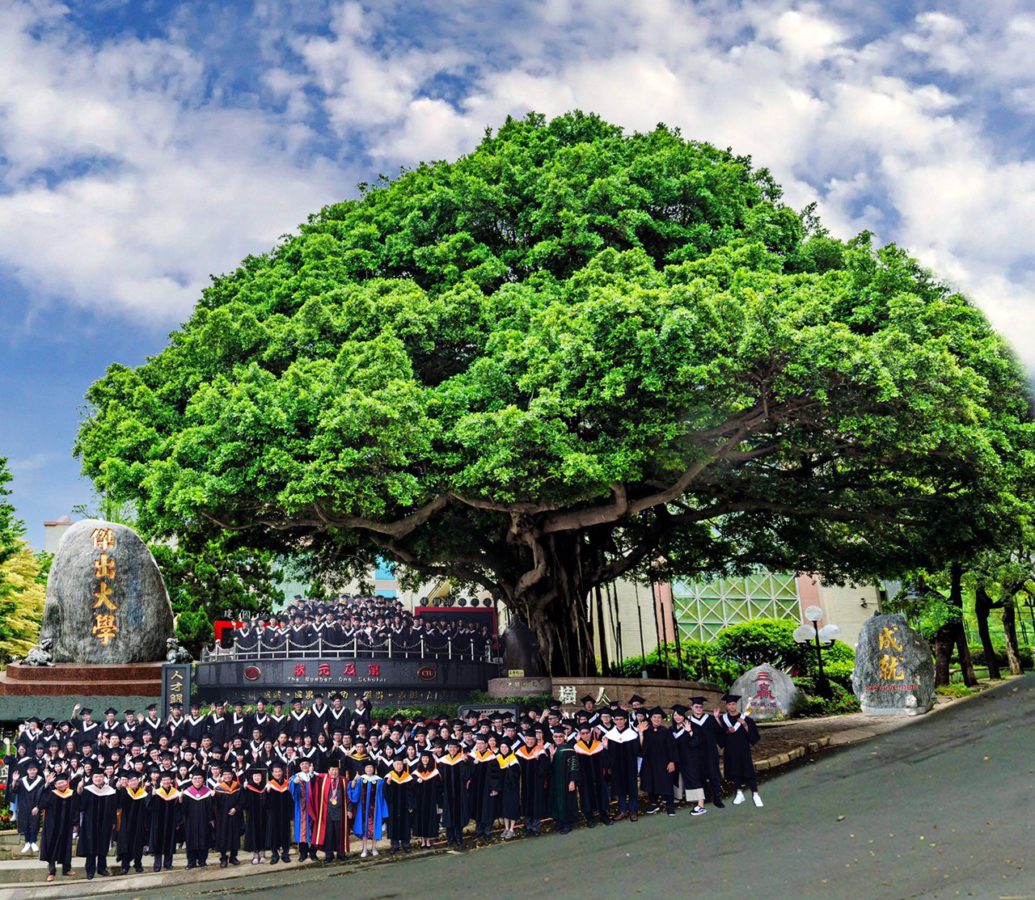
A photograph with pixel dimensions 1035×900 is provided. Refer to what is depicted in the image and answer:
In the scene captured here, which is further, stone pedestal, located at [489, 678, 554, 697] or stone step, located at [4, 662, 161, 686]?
stone step, located at [4, 662, 161, 686]

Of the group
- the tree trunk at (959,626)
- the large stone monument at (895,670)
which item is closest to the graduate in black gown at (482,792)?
the large stone monument at (895,670)

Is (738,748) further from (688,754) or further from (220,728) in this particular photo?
(220,728)

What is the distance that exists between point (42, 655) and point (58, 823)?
7135 mm

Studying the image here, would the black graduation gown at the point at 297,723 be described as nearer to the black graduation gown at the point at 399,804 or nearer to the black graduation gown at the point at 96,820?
the black graduation gown at the point at 399,804

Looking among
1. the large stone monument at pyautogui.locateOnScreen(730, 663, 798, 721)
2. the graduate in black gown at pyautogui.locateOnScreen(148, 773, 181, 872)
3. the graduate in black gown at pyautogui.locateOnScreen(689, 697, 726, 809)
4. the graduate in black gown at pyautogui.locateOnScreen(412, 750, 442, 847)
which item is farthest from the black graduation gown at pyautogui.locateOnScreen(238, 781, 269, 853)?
the large stone monument at pyautogui.locateOnScreen(730, 663, 798, 721)

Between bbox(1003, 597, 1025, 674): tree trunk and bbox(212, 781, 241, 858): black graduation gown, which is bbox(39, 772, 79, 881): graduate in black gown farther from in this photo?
bbox(1003, 597, 1025, 674): tree trunk

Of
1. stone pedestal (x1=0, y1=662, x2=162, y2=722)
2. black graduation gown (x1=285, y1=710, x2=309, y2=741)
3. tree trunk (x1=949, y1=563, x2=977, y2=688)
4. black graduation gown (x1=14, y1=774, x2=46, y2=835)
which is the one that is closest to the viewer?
black graduation gown (x1=14, y1=774, x2=46, y2=835)

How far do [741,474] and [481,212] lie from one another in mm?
Result: 6562

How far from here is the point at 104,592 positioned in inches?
696

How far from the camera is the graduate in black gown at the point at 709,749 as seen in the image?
11.5 metres

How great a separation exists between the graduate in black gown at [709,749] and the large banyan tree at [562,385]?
3.53 meters

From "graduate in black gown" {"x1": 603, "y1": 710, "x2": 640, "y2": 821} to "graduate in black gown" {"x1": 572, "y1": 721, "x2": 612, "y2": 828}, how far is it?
0.15 m

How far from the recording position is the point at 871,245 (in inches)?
656

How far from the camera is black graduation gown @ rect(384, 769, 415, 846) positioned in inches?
435
